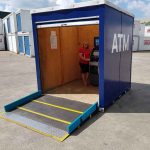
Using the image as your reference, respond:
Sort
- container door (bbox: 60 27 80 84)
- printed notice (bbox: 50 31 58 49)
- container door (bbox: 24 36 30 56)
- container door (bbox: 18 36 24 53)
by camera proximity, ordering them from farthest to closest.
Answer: container door (bbox: 18 36 24 53)
container door (bbox: 24 36 30 56)
container door (bbox: 60 27 80 84)
printed notice (bbox: 50 31 58 49)

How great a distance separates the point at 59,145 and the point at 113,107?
8.19 ft

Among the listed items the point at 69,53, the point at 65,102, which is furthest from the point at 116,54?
the point at 69,53

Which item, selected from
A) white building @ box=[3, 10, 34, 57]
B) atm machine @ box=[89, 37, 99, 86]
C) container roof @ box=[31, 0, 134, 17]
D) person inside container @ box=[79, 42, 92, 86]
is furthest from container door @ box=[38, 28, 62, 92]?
white building @ box=[3, 10, 34, 57]

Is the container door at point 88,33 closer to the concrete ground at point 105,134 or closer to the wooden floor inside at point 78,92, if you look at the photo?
the wooden floor inside at point 78,92

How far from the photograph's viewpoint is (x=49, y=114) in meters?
5.14

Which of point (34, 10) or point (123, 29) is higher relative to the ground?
point (34, 10)

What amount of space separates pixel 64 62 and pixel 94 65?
1.32 metres

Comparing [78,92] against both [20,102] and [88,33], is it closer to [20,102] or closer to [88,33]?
[20,102]

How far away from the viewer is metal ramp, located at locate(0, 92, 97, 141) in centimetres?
433

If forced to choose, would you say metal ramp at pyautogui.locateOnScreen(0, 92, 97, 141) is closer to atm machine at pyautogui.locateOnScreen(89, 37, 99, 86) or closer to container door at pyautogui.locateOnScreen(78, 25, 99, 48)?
atm machine at pyautogui.locateOnScreen(89, 37, 99, 86)

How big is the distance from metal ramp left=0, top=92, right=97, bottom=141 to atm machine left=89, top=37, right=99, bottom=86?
1.96 m

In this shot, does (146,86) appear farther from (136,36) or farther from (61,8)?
(136,36)

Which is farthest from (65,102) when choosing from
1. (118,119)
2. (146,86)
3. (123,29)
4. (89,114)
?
(146,86)

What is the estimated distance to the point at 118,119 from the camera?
488 cm
